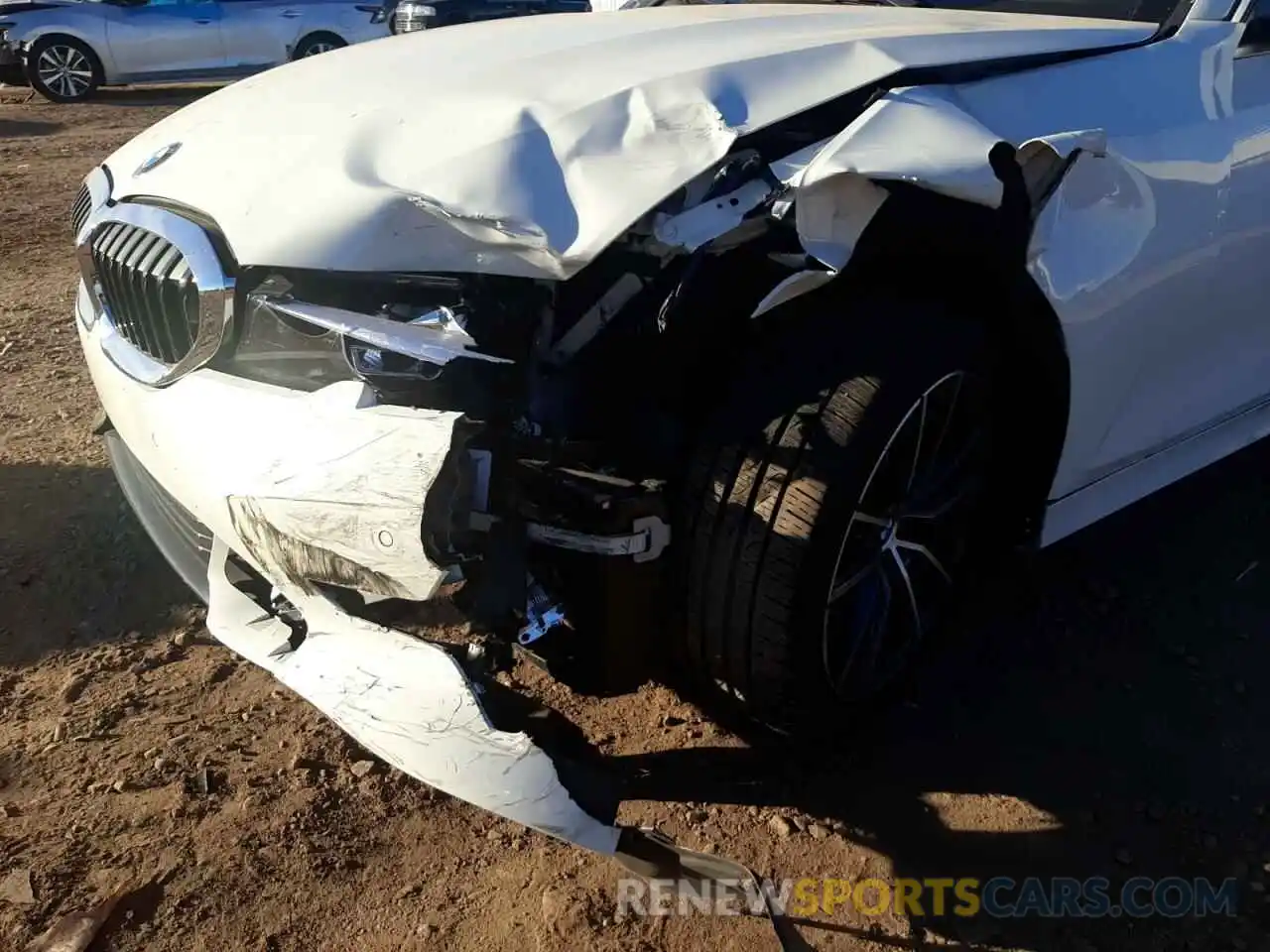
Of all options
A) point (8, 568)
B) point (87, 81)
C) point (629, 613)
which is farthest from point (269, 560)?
point (87, 81)

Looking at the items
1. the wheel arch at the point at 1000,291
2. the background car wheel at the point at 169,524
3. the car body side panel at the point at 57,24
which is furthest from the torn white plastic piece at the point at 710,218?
the car body side panel at the point at 57,24

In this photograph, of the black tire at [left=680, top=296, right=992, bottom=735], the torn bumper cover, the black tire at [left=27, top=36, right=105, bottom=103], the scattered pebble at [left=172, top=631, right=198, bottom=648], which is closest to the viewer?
the torn bumper cover

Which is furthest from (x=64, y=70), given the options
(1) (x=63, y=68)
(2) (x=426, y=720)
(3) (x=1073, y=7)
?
(2) (x=426, y=720)

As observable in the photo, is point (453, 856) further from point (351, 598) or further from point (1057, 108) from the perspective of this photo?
point (1057, 108)

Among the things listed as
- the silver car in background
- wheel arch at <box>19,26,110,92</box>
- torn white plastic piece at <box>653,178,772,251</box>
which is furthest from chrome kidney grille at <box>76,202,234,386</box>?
wheel arch at <box>19,26,110,92</box>

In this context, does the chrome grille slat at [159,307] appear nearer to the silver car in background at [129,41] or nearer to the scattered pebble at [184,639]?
the scattered pebble at [184,639]

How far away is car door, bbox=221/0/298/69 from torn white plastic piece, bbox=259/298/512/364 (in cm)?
1073

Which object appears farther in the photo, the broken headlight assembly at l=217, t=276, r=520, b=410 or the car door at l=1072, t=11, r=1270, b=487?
the car door at l=1072, t=11, r=1270, b=487

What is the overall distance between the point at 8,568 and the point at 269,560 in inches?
62.0

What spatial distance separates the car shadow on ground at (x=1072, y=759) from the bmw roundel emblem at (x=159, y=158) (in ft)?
5.40

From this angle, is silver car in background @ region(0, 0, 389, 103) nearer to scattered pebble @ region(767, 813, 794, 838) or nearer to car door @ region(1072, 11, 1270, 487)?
car door @ region(1072, 11, 1270, 487)

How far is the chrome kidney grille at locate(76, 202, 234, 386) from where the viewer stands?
2.08 meters

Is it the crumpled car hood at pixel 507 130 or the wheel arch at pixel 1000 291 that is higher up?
the crumpled car hood at pixel 507 130

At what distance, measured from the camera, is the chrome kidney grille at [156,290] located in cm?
208
